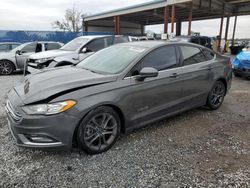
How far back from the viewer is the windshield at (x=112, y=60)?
9.93ft

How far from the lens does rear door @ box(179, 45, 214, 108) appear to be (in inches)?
143

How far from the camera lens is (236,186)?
7.12ft

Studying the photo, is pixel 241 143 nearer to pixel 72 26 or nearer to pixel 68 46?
pixel 68 46

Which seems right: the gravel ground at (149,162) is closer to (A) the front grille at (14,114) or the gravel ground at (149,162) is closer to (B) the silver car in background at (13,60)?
(A) the front grille at (14,114)

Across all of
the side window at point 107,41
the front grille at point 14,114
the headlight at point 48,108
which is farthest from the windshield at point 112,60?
the side window at point 107,41

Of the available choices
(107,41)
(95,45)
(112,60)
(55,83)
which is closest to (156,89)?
(112,60)

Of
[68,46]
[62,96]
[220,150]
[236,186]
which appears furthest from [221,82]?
[68,46]

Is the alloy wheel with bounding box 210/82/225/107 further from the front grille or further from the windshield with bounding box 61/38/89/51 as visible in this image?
the windshield with bounding box 61/38/89/51

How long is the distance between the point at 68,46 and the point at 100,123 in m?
5.63

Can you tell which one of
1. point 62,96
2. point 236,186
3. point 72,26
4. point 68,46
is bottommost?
point 236,186

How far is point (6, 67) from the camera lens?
8.57 m

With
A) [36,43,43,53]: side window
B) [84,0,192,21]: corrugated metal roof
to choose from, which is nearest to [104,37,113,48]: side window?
[36,43,43,53]: side window

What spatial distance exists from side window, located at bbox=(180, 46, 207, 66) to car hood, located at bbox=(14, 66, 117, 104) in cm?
162

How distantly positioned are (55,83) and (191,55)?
8.48 feet
